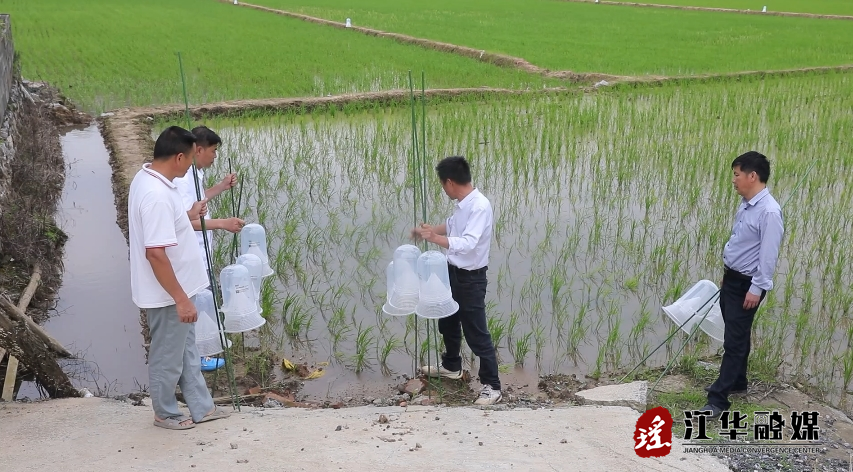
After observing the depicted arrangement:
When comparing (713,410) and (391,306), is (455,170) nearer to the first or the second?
(391,306)

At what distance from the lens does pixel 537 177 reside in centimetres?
698

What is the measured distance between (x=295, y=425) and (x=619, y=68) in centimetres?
1157

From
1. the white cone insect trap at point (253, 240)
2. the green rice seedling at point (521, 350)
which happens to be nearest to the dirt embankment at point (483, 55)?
the green rice seedling at point (521, 350)

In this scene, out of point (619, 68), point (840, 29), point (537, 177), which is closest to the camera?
point (537, 177)

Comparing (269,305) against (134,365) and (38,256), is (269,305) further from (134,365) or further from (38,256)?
(38,256)

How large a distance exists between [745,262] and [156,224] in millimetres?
2366

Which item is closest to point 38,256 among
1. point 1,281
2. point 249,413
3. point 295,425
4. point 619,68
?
point 1,281

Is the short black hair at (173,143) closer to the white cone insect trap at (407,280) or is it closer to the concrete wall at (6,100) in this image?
the white cone insect trap at (407,280)

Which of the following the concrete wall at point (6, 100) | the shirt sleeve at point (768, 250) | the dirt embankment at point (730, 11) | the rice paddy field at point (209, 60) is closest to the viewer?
the shirt sleeve at point (768, 250)

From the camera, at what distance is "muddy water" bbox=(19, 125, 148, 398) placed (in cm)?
404

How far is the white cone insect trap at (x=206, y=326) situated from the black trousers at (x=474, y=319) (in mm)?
1065

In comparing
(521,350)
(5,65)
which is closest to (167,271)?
(521,350)

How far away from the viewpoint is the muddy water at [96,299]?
404 cm

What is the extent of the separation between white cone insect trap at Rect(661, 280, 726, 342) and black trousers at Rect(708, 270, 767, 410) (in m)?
0.32
